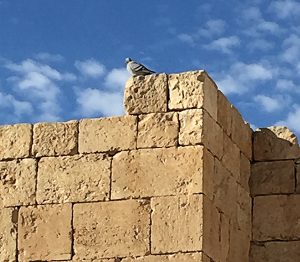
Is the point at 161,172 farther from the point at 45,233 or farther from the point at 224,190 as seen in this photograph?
the point at 45,233

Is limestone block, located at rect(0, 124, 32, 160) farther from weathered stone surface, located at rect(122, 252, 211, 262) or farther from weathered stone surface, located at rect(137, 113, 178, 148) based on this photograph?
weathered stone surface, located at rect(122, 252, 211, 262)

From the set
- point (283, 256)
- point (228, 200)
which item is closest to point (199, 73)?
point (228, 200)

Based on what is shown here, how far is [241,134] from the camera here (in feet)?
41.8

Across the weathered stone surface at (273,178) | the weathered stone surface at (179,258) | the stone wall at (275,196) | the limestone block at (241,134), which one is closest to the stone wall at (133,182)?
the weathered stone surface at (179,258)

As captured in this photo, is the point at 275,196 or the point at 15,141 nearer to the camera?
the point at 15,141

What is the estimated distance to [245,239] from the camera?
12.5 metres

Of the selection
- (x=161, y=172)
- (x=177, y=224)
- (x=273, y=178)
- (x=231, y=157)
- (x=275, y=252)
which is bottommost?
(x=275, y=252)

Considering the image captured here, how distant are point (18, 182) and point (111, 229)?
1.28 metres

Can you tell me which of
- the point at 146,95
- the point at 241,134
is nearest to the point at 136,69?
the point at 146,95

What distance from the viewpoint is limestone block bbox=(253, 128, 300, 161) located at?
42.2 feet

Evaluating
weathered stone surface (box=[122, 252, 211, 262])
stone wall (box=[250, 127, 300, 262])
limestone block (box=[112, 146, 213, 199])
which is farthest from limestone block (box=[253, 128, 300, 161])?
weathered stone surface (box=[122, 252, 211, 262])

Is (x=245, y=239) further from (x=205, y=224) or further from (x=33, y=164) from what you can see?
(x=33, y=164)

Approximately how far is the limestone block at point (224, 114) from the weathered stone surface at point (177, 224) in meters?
1.25

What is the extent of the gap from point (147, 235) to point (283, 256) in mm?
2089
